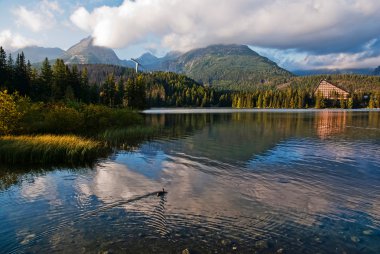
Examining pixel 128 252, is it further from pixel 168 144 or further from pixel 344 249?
pixel 168 144

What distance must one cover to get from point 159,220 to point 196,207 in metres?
3.17

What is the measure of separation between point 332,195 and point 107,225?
54.0 ft

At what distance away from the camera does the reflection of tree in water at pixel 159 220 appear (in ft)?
54.8

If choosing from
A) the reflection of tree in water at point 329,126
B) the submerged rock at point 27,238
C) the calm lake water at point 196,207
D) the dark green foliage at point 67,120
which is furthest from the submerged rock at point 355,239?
the reflection of tree in water at point 329,126

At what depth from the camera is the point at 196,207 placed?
2045cm

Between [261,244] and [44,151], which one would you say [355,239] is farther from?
[44,151]

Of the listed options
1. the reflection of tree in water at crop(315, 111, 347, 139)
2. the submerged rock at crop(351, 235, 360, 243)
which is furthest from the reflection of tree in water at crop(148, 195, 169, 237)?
the reflection of tree in water at crop(315, 111, 347, 139)

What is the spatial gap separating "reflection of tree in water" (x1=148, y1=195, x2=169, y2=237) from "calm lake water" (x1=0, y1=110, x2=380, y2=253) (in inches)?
2.2

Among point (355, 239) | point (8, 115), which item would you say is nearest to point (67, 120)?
point (8, 115)

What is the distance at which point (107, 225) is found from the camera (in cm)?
→ 1741

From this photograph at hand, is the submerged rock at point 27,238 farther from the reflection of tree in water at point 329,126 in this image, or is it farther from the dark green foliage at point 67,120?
the reflection of tree in water at point 329,126

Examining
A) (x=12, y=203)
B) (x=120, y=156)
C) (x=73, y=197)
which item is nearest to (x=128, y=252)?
(x=73, y=197)

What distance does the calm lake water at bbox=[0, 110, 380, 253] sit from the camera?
50.8 ft

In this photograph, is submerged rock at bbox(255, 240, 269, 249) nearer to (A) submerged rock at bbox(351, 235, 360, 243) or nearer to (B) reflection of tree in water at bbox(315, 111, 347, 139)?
(A) submerged rock at bbox(351, 235, 360, 243)
